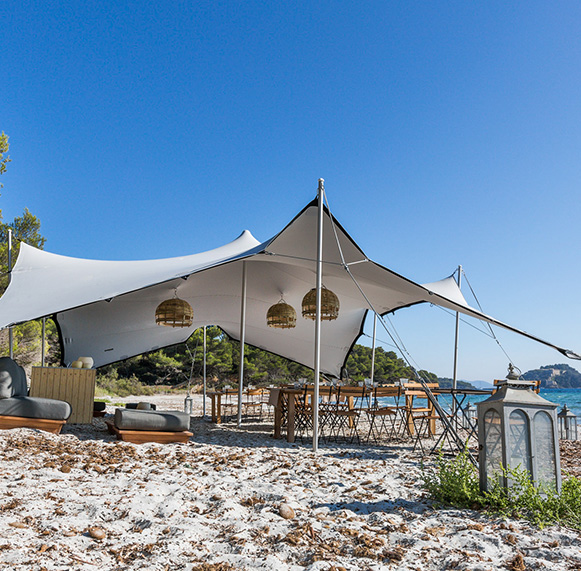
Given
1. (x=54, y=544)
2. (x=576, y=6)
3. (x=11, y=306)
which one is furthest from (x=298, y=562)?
(x=576, y=6)

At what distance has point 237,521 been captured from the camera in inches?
100

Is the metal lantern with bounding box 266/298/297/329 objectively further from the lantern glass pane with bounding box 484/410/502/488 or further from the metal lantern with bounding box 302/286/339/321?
the lantern glass pane with bounding box 484/410/502/488

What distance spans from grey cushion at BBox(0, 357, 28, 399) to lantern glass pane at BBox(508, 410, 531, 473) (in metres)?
4.87

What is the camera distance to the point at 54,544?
2.07m

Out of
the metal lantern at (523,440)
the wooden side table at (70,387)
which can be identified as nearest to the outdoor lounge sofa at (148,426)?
the wooden side table at (70,387)

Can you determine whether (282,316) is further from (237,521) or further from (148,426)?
(237,521)

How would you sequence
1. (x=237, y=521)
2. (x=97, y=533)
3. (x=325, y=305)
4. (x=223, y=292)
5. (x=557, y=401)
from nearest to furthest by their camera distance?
1. (x=97, y=533)
2. (x=237, y=521)
3. (x=325, y=305)
4. (x=223, y=292)
5. (x=557, y=401)

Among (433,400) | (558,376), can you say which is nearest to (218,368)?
(433,400)

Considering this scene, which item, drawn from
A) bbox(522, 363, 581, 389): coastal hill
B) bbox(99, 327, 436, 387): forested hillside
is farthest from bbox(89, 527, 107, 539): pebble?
bbox(522, 363, 581, 389): coastal hill

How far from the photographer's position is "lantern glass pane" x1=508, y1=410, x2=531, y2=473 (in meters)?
2.76

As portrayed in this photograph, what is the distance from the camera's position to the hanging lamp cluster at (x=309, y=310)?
7.04m

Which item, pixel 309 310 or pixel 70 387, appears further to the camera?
pixel 309 310

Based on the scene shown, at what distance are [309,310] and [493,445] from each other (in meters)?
4.52

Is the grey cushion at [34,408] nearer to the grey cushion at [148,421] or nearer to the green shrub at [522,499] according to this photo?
the grey cushion at [148,421]
